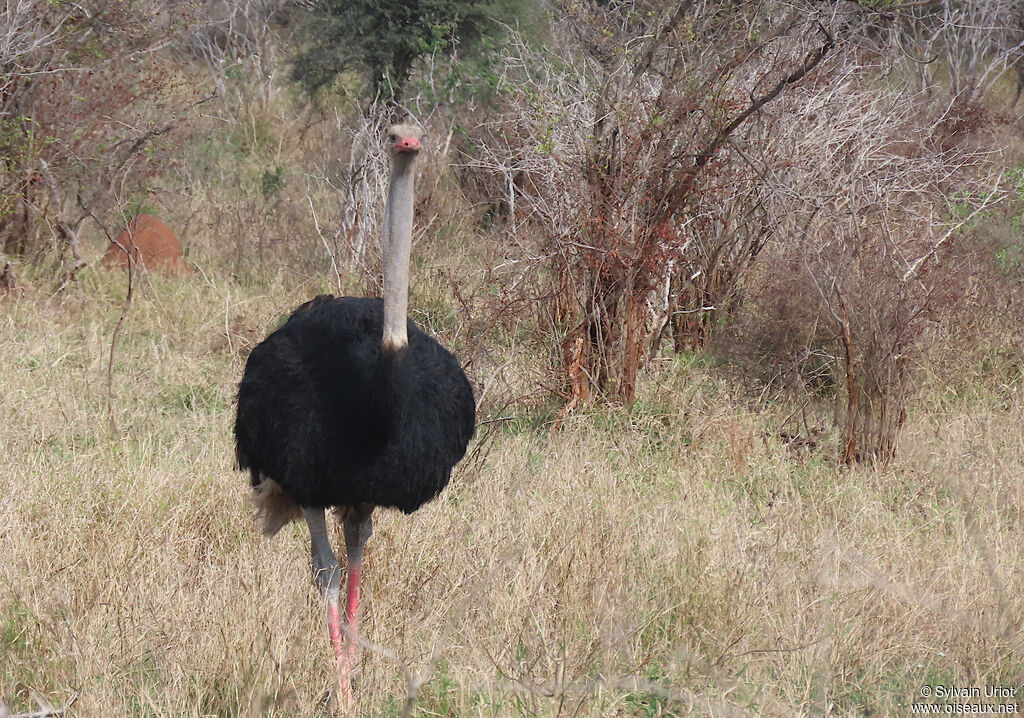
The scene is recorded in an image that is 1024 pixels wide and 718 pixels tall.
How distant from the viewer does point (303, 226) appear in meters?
9.52

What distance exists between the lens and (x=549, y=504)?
170 inches

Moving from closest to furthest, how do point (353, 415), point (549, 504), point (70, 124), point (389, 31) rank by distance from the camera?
point (353, 415) < point (549, 504) < point (70, 124) < point (389, 31)

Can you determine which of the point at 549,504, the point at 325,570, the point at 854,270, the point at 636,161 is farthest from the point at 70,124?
the point at 325,570

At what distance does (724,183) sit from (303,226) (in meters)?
4.49

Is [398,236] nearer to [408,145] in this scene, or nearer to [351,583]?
[408,145]

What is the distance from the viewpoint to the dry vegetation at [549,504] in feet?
9.61

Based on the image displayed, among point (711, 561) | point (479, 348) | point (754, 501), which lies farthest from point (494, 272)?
point (711, 561)

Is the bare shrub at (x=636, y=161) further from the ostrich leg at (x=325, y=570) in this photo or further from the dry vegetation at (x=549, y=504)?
the ostrich leg at (x=325, y=570)

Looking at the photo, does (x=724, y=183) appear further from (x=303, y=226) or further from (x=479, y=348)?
(x=303, y=226)

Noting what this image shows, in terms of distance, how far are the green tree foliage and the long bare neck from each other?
7871 mm

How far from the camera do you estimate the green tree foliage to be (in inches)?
430

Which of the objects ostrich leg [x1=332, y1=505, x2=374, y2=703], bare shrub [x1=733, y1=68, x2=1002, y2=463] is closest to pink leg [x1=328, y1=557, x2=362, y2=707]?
ostrich leg [x1=332, y1=505, x2=374, y2=703]

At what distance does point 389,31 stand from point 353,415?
855cm

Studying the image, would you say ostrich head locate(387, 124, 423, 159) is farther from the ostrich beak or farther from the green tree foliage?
the green tree foliage
